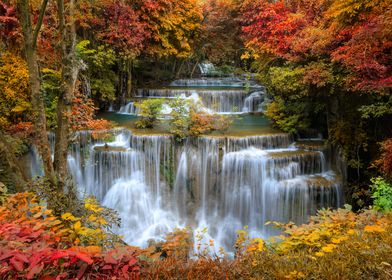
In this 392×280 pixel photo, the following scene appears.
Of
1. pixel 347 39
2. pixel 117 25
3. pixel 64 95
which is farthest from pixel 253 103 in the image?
pixel 64 95

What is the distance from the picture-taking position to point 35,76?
5.83 meters

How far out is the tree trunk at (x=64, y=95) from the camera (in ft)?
20.9

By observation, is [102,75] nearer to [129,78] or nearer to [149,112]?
[129,78]

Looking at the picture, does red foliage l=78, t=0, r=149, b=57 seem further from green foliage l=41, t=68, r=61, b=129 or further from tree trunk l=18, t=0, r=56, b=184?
tree trunk l=18, t=0, r=56, b=184

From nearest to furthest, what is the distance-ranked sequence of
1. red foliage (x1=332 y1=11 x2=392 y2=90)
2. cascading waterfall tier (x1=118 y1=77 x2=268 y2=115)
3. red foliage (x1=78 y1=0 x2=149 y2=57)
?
red foliage (x1=332 y1=11 x2=392 y2=90)
red foliage (x1=78 y1=0 x2=149 y2=57)
cascading waterfall tier (x1=118 y1=77 x2=268 y2=115)

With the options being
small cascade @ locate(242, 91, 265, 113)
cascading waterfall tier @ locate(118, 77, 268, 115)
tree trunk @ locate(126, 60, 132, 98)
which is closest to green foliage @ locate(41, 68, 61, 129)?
cascading waterfall tier @ locate(118, 77, 268, 115)

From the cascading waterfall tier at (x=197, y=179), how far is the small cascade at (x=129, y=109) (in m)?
4.40

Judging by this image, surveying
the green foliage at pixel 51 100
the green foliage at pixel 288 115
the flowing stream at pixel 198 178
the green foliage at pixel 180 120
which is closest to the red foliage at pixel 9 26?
the green foliage at pixel 51 100

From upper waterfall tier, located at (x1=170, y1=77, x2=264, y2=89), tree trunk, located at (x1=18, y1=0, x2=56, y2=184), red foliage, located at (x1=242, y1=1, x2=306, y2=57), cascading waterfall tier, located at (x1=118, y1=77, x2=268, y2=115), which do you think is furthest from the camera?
upper waterfall tier, located at (x1=170, y1=77, x2=264, y2=89)

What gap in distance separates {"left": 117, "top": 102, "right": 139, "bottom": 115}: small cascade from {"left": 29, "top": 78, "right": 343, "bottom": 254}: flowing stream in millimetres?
4348

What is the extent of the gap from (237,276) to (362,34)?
18.7ft

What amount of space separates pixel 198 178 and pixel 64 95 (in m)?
5.12

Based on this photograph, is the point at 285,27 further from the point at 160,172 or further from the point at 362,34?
the point at 160,172

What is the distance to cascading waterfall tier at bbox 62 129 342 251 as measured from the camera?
9422 millimetres
